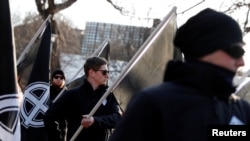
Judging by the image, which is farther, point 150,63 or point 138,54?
point 150,63

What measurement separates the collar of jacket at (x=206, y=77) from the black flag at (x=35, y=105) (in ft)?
13.5

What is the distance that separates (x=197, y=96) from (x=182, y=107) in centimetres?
7

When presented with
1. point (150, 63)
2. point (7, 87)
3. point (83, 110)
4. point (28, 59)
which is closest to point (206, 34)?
point (7, 87)

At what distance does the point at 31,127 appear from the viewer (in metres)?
6.06

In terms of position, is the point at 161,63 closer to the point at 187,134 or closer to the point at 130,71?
the point at 130,71

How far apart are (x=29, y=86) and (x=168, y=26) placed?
79.1 inches

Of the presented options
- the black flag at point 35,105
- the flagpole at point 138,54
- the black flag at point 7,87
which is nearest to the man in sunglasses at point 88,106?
the flagpole at point 138,54

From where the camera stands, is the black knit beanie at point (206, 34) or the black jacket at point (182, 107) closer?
the black jacket at point (182, 107)

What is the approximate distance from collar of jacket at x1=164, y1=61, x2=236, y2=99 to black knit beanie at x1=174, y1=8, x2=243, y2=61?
0.21 ft

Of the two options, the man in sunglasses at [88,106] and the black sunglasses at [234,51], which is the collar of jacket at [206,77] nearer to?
the black sunglasses at [234,51]

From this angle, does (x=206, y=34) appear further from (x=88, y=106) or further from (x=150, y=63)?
(x=88, y=106)

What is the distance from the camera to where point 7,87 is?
4301 mm

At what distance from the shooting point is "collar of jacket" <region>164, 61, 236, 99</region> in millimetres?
2051

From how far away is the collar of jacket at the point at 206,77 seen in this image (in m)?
2.05
